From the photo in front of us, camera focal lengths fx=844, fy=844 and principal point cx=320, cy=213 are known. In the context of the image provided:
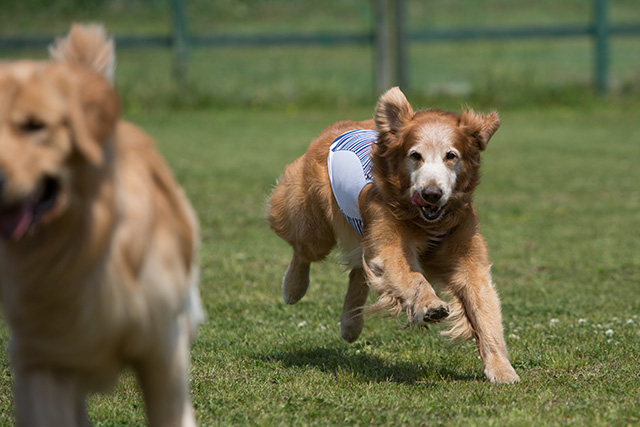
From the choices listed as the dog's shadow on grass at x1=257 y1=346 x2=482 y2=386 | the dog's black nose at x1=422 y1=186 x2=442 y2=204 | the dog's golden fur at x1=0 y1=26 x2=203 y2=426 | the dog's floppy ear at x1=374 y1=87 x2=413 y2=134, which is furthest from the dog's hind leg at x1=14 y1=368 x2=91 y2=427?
the dog's floppy ear at x1=374 y1=87 x2=413 y2=134

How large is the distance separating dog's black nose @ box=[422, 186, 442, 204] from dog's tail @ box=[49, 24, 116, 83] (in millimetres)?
2101

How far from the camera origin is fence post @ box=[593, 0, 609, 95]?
19.7m

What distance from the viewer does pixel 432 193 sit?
464 centimetres

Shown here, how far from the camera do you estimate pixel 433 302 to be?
449cm

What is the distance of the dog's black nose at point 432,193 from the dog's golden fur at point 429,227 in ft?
0.03

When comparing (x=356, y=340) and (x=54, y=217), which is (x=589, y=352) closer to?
(x=356, y=340)

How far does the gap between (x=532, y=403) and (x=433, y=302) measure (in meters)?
0.75

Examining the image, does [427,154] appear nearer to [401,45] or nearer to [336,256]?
[336,256]

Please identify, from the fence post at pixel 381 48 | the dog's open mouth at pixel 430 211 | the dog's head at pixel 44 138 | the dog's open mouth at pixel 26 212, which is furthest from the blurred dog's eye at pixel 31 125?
the fence post at pixel 381 48

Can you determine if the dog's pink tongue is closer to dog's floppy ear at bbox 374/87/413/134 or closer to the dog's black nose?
the dog's black nose

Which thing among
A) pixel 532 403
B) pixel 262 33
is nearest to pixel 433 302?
pixel 532 403

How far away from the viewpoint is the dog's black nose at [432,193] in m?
4.64

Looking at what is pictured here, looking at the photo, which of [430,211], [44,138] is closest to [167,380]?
[44,138]

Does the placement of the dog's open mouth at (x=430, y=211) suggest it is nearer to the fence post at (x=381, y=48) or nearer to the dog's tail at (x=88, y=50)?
the dog's tail at (x=88, y=50)
